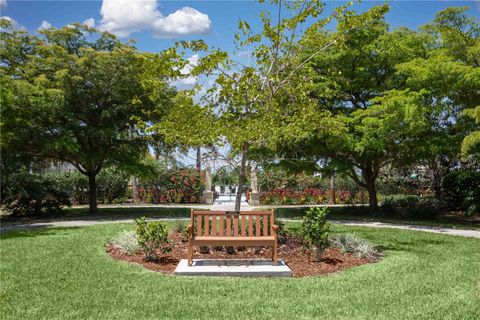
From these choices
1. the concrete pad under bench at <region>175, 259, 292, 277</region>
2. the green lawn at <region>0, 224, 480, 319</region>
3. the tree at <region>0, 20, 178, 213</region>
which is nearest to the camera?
the green lawn at <region>0, 224, 480, 319</region>

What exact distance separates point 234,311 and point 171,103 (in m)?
11.3

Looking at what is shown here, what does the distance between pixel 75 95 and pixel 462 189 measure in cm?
1667

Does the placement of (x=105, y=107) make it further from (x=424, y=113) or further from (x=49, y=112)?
(x=424, y=113)

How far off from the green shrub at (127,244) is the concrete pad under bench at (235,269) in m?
1.27

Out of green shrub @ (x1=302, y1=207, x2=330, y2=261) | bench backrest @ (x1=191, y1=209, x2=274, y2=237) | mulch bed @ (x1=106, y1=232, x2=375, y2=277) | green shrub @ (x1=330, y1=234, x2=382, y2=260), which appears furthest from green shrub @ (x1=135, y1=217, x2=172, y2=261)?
green shrub @ (x1=330, y1=234, x2=382, y2=260)

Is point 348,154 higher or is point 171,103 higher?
point 171,103

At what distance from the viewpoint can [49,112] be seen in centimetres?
1554

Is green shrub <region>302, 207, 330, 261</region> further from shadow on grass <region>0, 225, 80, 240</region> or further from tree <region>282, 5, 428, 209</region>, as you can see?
shadow on grass <region>0, 225, 80, 240</region>

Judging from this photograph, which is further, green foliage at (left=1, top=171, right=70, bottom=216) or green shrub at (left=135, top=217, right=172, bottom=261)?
green foliage at (left=1, top=171, right=70, bottom=216)

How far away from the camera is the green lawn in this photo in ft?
17.2

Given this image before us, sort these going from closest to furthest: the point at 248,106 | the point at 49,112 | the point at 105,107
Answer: the point at 248,106, the point at 49,112, the point at 105,107

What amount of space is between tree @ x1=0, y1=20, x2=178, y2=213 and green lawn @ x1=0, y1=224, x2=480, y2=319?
754 centimetres

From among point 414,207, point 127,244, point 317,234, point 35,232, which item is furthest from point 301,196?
point 127,244

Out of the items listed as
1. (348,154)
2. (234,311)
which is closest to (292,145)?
(348,154)
